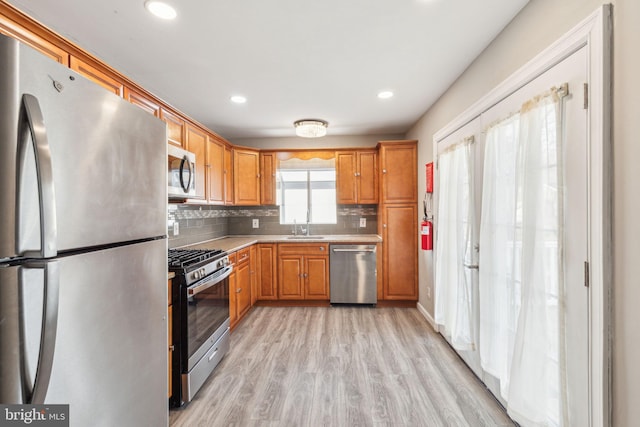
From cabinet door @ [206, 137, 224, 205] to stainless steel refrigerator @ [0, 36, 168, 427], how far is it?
6.45 feet

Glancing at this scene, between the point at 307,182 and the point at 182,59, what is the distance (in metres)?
2.63

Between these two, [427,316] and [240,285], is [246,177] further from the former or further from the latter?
[427,316]

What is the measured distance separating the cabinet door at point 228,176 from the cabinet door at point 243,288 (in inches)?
34.9

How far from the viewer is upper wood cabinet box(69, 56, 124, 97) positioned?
5.09ft

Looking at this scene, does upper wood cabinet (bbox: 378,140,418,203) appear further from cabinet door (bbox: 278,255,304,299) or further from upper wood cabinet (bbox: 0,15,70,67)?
upper wood cabinet (bbox: 0,15,70,67)

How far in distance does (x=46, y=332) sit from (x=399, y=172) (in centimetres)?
371

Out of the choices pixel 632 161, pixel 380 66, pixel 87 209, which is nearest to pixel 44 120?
pixel 87 209

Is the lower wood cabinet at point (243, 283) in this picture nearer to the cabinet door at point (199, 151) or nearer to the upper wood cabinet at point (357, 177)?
the cabinet door at point (199, 151)

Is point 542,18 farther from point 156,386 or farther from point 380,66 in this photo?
point 156,386

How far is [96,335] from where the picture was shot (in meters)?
0.96

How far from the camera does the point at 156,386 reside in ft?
4.27

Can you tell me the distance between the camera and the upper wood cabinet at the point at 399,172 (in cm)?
383

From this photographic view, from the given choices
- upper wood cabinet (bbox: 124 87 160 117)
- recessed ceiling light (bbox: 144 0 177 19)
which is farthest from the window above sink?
recessed ceiling light (bbox: 144 0 177 19)

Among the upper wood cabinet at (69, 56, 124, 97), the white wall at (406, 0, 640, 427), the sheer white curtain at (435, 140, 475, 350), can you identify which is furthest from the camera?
the sheer white curtain at (435, 140, 475, 350)
